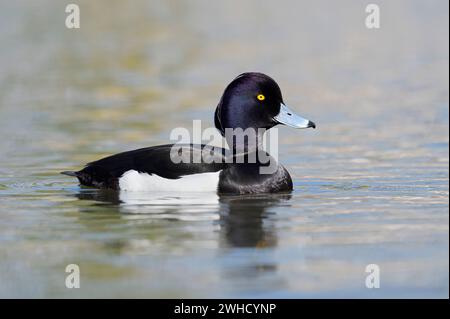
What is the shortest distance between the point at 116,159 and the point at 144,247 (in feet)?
9.82

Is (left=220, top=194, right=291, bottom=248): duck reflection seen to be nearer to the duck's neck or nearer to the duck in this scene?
the duck

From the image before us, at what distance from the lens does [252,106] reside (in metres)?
11.5

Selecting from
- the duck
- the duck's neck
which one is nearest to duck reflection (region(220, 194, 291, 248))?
the duck

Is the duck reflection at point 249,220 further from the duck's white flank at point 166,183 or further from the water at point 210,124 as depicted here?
the duck's white flank at point 166,183

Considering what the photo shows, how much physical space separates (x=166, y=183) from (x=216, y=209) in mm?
1011

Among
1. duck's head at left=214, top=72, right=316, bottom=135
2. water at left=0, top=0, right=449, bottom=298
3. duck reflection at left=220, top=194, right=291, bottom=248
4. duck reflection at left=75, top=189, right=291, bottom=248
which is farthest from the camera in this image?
duck's head at left=214, top=72, right=316, bottom=135

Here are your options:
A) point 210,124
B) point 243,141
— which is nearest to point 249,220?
point 243,141

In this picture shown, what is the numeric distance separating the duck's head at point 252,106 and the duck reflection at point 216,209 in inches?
38.3

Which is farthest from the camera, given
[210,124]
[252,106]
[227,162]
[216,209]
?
[210,124]

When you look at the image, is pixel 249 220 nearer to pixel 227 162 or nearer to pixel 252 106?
pixel 227 162

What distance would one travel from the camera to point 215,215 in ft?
32.6

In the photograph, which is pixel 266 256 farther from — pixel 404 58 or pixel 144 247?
pixel 404 58

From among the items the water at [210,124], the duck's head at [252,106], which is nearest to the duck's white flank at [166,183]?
the water at [210,124]

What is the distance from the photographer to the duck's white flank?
10.9 metres
